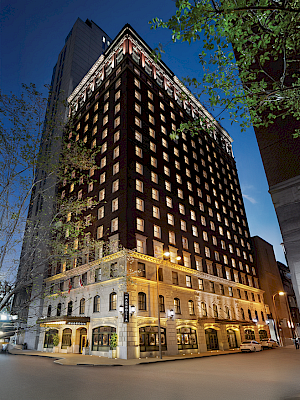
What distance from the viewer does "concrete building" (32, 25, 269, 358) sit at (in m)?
28.9

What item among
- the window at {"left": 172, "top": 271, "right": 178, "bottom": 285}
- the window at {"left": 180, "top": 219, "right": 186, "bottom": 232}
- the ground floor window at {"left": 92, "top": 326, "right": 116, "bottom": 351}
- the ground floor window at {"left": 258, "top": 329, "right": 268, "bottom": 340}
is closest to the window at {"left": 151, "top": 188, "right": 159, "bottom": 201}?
the window at {"left": 180, "top": 219, "right": 186, "bottom": 232}

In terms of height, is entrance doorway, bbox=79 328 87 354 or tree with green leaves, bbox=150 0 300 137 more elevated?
tree with green leaves, bbox=150 0 300 137

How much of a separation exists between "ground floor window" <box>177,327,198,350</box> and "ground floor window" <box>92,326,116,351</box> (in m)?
9.33

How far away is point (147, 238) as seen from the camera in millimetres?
32500

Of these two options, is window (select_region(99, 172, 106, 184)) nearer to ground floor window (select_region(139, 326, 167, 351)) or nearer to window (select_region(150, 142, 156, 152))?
window (select_region(150, 142, 156, 152))

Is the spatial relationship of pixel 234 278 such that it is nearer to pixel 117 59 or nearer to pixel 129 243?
pixel 129 243

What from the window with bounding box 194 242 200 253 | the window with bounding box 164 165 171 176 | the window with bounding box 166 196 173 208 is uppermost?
the window with bounding box 164 165 171 176

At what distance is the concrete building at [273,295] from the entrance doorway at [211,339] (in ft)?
74.5

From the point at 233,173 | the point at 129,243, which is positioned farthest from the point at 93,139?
the point at 233,173

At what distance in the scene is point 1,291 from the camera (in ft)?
28.6

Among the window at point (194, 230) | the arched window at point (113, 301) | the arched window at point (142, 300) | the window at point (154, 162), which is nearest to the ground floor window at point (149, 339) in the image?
the arched window at point (142, 300)

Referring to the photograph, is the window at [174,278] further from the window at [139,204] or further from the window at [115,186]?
the window at [115,186]

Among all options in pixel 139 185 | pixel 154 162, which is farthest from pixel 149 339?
pixel 154 162

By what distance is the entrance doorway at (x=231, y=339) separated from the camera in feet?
137
